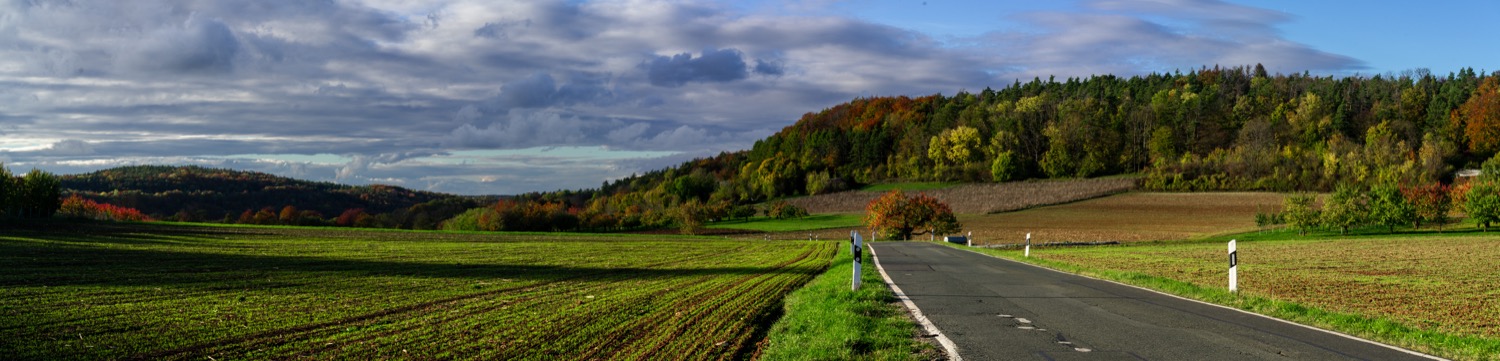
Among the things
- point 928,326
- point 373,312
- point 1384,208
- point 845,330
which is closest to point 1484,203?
point 1384,208

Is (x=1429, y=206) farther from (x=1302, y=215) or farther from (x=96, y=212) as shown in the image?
(x=96, y=212)

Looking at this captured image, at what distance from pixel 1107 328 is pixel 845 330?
2.90 metres

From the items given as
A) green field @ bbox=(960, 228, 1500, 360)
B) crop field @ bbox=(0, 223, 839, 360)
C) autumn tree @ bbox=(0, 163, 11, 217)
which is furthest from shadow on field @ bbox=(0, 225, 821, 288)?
autumn tree @ bbox=(0, 163, 11, 217)

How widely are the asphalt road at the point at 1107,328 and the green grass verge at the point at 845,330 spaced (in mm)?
481

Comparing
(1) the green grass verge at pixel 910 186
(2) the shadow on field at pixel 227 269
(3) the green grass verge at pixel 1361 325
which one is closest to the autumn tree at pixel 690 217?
(1) the green grass verge at pixel 910 186

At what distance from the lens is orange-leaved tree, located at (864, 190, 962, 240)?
65.5 m

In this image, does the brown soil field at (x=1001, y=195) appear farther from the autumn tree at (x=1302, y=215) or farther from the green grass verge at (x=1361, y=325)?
the green grass verge at (x=1361, y=325)

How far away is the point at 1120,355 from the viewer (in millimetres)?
7609

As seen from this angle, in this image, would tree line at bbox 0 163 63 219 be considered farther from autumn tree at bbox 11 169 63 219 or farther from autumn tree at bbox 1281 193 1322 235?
autumn tree at bbox 1281 193 1322 235

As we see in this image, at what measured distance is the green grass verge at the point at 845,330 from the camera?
785 centimetres

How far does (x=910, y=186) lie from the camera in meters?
124

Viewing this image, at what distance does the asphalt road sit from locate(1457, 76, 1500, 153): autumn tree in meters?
119

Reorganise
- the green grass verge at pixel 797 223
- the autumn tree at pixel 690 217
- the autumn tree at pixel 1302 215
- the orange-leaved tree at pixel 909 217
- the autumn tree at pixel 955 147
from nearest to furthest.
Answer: the orange-leaved tree at pixel 909 217 < the autumn tree at pixel 1302 215 < the autumn tree at pixel 690 217 < the green grass verge at pixel 797 223 < the autumn tree at pixel 955 147

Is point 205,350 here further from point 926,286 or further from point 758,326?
point 926,286
